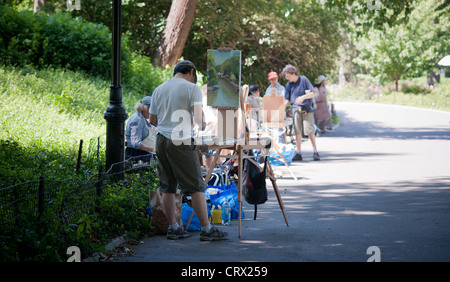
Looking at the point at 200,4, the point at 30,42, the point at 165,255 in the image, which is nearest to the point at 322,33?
the point at 200,4

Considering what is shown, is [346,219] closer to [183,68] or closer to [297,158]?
[183,68]

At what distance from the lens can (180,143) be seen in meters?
7.43

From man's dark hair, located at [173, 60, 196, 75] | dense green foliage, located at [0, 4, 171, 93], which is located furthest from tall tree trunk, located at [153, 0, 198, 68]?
man's dark hair, located at [173, 60, 196, 75]

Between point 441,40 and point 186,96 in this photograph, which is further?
point 441,40

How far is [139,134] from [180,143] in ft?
11.1

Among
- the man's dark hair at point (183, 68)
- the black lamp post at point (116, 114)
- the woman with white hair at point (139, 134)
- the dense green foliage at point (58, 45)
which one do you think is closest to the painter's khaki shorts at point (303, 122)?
the dense green foliage at point (58, 45)

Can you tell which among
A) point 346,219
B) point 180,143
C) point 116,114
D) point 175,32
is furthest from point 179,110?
point 175,32

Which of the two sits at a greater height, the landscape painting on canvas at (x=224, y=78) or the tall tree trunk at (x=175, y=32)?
the tall tree trunk at (x=175, y=32)

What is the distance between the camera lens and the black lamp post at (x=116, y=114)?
8578 mm

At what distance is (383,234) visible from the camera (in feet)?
25.5

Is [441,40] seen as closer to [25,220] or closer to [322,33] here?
[322,33]

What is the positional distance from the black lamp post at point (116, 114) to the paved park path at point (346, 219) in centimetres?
144

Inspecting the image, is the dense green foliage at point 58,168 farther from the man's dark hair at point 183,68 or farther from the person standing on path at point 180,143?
the man's dark hair at point 183,68
